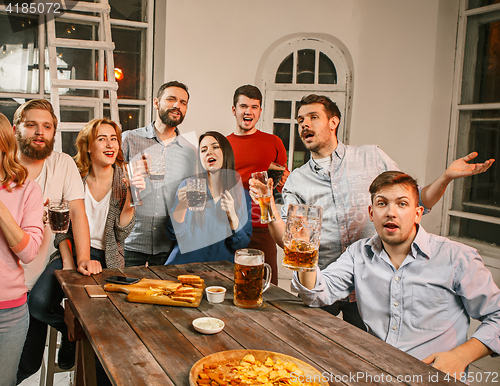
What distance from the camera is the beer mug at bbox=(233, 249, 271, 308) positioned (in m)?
1.68

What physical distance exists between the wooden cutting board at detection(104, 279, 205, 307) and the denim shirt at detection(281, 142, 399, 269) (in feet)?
3.35

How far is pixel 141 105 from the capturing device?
11.9 ft

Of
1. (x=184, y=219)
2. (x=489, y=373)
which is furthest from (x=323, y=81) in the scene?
(x=489, y=373)

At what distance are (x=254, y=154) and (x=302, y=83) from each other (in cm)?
105

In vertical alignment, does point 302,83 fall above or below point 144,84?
above

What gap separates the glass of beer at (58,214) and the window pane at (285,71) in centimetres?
246

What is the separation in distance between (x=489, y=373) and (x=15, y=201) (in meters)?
3.10

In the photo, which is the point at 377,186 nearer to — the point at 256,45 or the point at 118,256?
the point at 118,256

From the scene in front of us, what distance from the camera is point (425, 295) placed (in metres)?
1.78

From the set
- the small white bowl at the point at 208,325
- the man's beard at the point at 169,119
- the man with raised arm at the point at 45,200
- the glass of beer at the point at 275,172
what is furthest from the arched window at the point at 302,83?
the small white bowl at the point at 208,325

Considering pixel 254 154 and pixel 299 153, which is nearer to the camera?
pixel 254 154

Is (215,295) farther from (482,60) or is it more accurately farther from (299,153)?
(482,60)

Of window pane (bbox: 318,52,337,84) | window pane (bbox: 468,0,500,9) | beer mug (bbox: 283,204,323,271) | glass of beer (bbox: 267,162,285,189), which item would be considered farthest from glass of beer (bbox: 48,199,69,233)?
window pane (bbox: 468,0,500,9)

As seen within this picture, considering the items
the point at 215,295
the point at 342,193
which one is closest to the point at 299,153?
the point at 342,193
